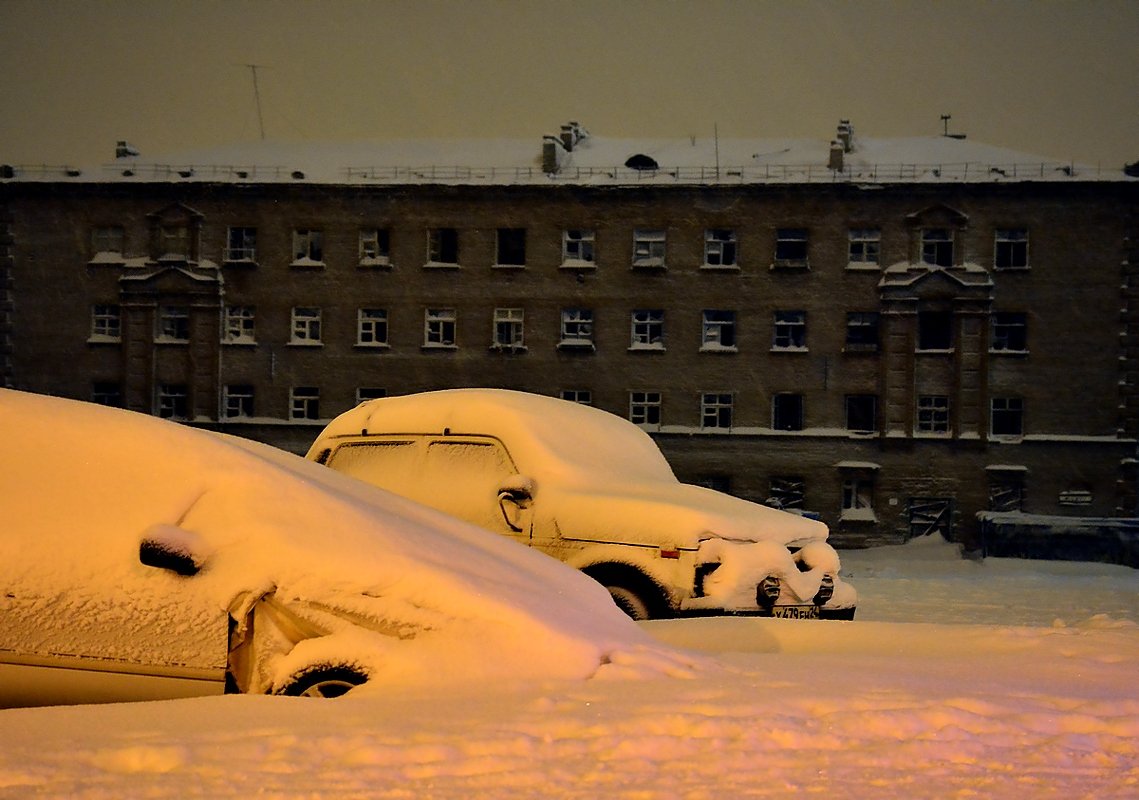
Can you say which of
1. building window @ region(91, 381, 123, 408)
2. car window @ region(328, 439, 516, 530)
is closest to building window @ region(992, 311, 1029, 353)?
building window @ region(91, 381, 123, 408)

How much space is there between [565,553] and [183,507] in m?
4.72

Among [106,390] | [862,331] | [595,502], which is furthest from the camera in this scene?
[106,390]

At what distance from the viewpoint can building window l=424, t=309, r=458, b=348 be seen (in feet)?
146

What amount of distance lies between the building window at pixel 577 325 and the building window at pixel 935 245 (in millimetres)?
10828

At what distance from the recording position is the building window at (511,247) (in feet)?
145

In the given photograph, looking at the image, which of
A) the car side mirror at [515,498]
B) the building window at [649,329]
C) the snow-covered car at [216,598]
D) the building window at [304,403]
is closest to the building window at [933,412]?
the building window at [649,329]

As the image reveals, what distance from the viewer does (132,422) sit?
569 centimetres

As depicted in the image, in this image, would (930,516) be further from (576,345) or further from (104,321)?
(104,321)

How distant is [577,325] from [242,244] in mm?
11563

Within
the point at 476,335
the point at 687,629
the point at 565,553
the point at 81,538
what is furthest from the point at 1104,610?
the point at 476,335

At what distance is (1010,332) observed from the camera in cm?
4228

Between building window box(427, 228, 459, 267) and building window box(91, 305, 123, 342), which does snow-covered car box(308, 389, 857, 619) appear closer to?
building window box(427, 228, 459, 267)

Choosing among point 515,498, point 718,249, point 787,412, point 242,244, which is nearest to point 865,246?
point 718,249

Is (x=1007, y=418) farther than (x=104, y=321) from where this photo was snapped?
No
